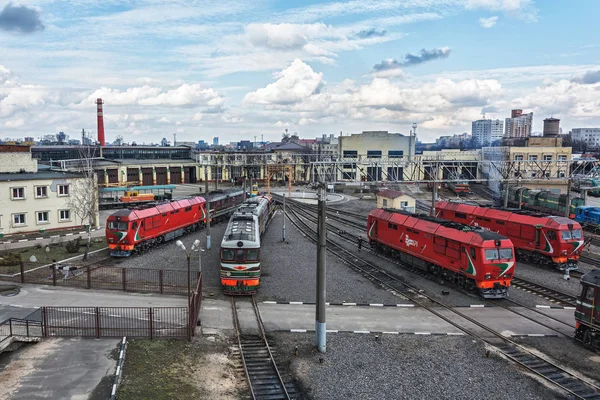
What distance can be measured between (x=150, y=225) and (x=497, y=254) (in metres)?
25.8

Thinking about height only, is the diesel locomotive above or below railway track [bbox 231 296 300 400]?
above

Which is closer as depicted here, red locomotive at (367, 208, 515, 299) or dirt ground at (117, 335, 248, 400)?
dirt ground at (117, 335, 248, 400)

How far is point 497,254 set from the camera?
82.4ft

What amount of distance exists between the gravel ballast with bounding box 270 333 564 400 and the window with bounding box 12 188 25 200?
32.8m

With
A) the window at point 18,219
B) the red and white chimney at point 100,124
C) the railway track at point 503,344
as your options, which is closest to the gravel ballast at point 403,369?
the railway track at point 503,344

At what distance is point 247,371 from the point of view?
16406mm

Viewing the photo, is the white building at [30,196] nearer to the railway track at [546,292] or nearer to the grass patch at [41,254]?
the grass patch at [41,254]

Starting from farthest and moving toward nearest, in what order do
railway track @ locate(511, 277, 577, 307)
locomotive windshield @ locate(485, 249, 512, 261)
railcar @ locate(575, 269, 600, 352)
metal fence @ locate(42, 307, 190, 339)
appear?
1. railway track @ locate(511, 277, 577, 307)
2. locomotive windshield @ locate(485, 249, 512, 261)
3. railcar @ locate(575, 269, 600, 352)
4. metal fence @ locate(42, 307, 190, 339)

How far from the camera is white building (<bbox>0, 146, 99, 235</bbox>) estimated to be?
4044 centimetres

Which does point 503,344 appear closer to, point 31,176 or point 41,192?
point 41,192

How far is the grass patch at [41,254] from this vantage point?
29.3 metres

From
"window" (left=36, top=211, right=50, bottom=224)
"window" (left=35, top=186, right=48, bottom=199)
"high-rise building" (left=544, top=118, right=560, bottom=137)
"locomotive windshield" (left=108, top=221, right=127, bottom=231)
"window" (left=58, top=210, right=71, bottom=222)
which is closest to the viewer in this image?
"locomotive windshield" (left=108, top=221, right=127, bottom=231)

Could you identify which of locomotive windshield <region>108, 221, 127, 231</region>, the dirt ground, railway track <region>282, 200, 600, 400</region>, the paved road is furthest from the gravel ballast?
locomotive windshield <region>108, 221, 127, 231</region>

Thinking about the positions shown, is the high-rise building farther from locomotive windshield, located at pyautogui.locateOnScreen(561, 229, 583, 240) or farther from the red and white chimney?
the red and white chimney
